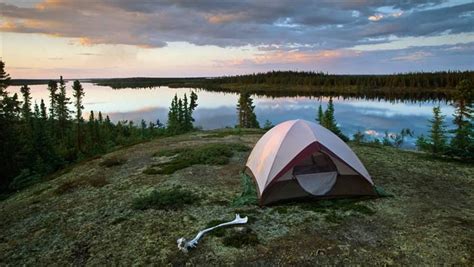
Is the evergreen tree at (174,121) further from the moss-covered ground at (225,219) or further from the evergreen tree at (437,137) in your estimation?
the evergreen tree at (437,137)

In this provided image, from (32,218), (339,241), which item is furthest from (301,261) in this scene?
(32,218)

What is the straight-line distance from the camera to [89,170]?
50.2 feet

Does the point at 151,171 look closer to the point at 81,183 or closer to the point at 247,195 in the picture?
the point at 81,183

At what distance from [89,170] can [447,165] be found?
16687 mm

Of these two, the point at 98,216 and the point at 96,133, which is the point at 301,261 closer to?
the point at 98,216

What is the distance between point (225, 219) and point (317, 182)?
334 centimetres

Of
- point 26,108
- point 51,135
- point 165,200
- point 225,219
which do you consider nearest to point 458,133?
point 225,219

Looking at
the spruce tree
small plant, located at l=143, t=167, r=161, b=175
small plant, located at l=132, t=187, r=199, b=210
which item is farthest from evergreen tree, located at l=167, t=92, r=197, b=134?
small plant, located at l=132, t=187, r=199, b=210

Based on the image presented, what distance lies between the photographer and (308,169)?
10.4 m

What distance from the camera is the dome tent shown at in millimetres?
9859

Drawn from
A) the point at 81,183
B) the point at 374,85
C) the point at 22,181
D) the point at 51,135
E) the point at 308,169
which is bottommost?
the point at 51,135

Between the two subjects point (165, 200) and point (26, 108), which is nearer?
point (165, 200)

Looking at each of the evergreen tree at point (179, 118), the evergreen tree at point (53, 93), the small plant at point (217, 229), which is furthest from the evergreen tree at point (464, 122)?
the evergreen tree at point (53, 93)

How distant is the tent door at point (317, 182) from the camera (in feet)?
33.4
